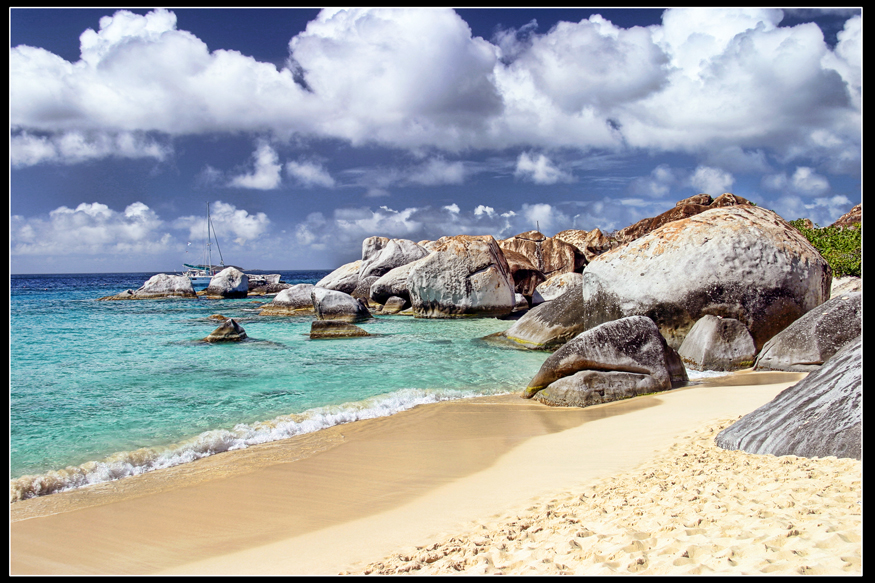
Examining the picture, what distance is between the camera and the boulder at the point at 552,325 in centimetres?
1262

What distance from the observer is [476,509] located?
3760 millimetres

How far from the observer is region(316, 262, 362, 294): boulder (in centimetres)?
2891

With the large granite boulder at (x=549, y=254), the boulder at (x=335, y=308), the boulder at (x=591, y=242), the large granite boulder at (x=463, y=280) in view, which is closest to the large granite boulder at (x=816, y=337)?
the large granite boulder at (x=463, y=280)

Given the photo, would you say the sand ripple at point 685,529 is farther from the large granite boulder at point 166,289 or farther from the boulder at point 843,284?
the large granite boulder at point 166,289

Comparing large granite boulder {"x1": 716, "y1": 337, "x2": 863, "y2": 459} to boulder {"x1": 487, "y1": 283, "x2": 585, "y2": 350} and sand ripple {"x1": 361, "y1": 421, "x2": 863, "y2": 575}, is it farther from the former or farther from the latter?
boulder {"x1": 487, "y1": 283, "x2": 585, "y2": 350}

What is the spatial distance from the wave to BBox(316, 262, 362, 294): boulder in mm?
20964

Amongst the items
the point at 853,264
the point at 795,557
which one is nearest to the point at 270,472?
the point at 795,557

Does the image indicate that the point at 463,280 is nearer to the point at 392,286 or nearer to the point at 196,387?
the point at 392,286

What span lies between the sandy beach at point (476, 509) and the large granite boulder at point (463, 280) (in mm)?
14303

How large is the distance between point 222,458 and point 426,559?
351 centimetres

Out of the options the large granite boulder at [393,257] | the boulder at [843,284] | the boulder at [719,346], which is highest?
the large granite boulder at [393,257]

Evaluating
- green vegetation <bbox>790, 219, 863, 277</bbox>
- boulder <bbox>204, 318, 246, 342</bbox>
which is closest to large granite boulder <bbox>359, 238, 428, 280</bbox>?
boulder <bbox>204, 318, 246, 342</bbox>

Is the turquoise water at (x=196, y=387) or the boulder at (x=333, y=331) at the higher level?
the boulder at (x=333, y=331)

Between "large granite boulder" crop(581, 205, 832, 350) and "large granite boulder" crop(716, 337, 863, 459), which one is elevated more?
"large granite boulder" crop(581, 205, 832, 350)
